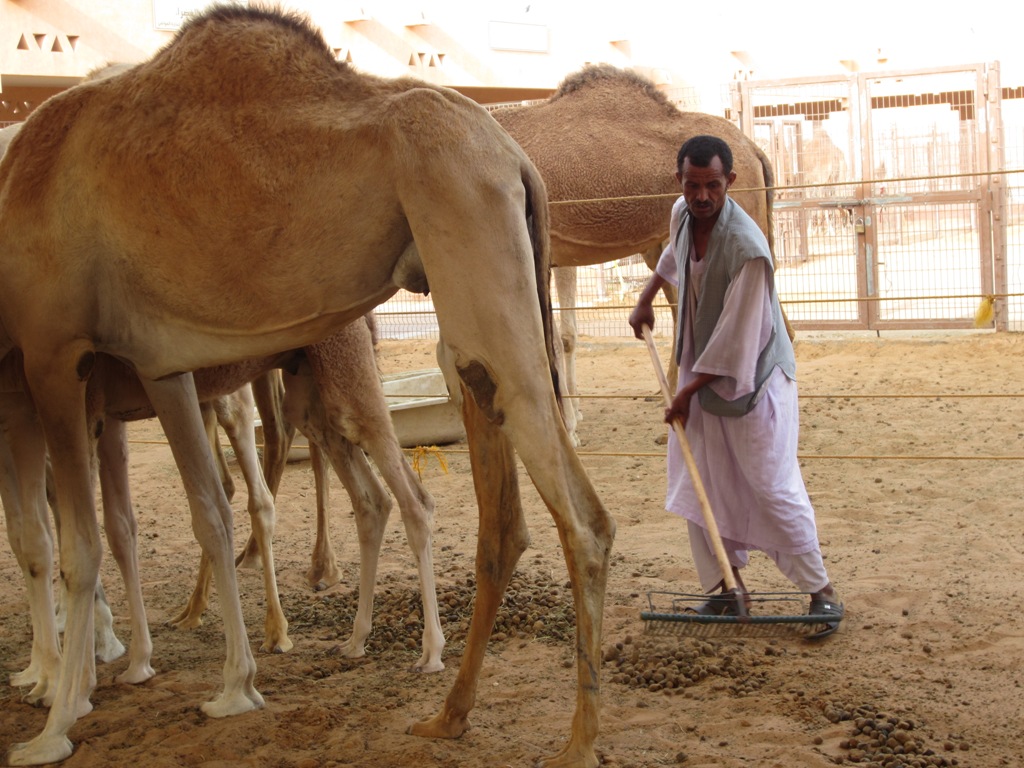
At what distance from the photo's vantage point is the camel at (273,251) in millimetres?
3379

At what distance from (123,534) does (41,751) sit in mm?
1063

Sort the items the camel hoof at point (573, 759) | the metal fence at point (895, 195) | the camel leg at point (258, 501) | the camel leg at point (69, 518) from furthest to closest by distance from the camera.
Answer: the metal fence at point (895, 195) < the camel leg at point (258, 501) < the camel leg at point (69, 518) < the camel hoof at point (573, 759)

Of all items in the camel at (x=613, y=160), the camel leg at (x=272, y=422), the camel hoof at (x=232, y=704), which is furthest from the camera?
the camel at (x=613, y=160)

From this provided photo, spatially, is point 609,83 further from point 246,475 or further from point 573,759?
point 573,759

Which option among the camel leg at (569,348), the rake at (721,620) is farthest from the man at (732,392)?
the camel leg at (569,348)

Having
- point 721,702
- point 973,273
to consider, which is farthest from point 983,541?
point 973,273

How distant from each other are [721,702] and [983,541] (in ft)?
7.93

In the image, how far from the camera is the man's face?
4.60 metres

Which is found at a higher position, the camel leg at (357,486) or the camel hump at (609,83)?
the camel hump at (609,83)

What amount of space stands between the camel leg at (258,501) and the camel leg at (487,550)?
1.35 metres

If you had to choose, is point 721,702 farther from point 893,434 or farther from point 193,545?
point 893,434

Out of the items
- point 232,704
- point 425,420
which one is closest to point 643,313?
point 232,704

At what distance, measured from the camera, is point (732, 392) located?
15.3 ft

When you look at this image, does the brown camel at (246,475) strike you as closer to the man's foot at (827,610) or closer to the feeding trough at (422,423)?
the man's foot at (827,610)
